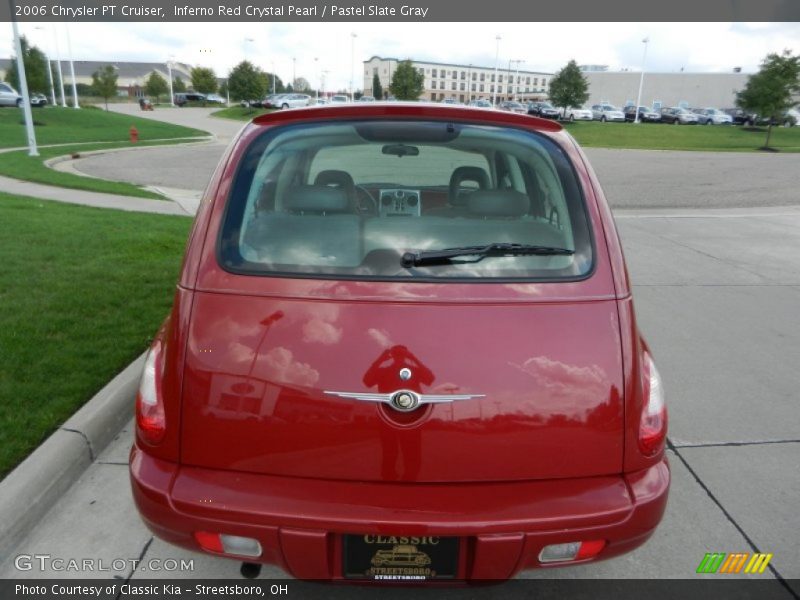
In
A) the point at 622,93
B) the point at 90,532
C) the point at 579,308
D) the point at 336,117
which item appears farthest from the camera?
the point at 622,93

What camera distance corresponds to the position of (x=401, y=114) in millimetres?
2324

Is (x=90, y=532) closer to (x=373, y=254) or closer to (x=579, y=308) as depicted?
(x=373, y=254)

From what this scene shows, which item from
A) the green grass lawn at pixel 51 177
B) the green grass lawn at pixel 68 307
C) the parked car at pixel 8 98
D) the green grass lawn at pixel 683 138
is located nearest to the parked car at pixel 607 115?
the green grass lawn at pixel 683 138

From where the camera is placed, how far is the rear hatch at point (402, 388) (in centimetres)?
180

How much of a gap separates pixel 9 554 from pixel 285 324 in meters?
1.67

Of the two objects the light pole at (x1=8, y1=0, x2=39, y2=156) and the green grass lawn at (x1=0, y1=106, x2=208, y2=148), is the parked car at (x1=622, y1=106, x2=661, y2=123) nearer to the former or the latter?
the green grass lawn at (x1=0, y1=106, x2=208, y2=148)

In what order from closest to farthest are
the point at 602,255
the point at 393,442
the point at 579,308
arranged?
the point at 393,442
the point at 579,308
the point at 602,255

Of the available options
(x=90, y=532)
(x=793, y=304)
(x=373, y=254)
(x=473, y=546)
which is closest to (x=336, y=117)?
(x=373, y=254)

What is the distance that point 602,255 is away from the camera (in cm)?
206

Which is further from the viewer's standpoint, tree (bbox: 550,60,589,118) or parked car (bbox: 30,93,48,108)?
tree (bbox: 550,60,589,118)

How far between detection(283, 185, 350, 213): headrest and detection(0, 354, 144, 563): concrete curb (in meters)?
1.69

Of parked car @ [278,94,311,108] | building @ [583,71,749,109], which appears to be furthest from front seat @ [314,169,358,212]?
building @ [583,71,749,109]

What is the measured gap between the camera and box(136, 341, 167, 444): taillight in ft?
6.36

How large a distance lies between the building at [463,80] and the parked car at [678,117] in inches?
2073
